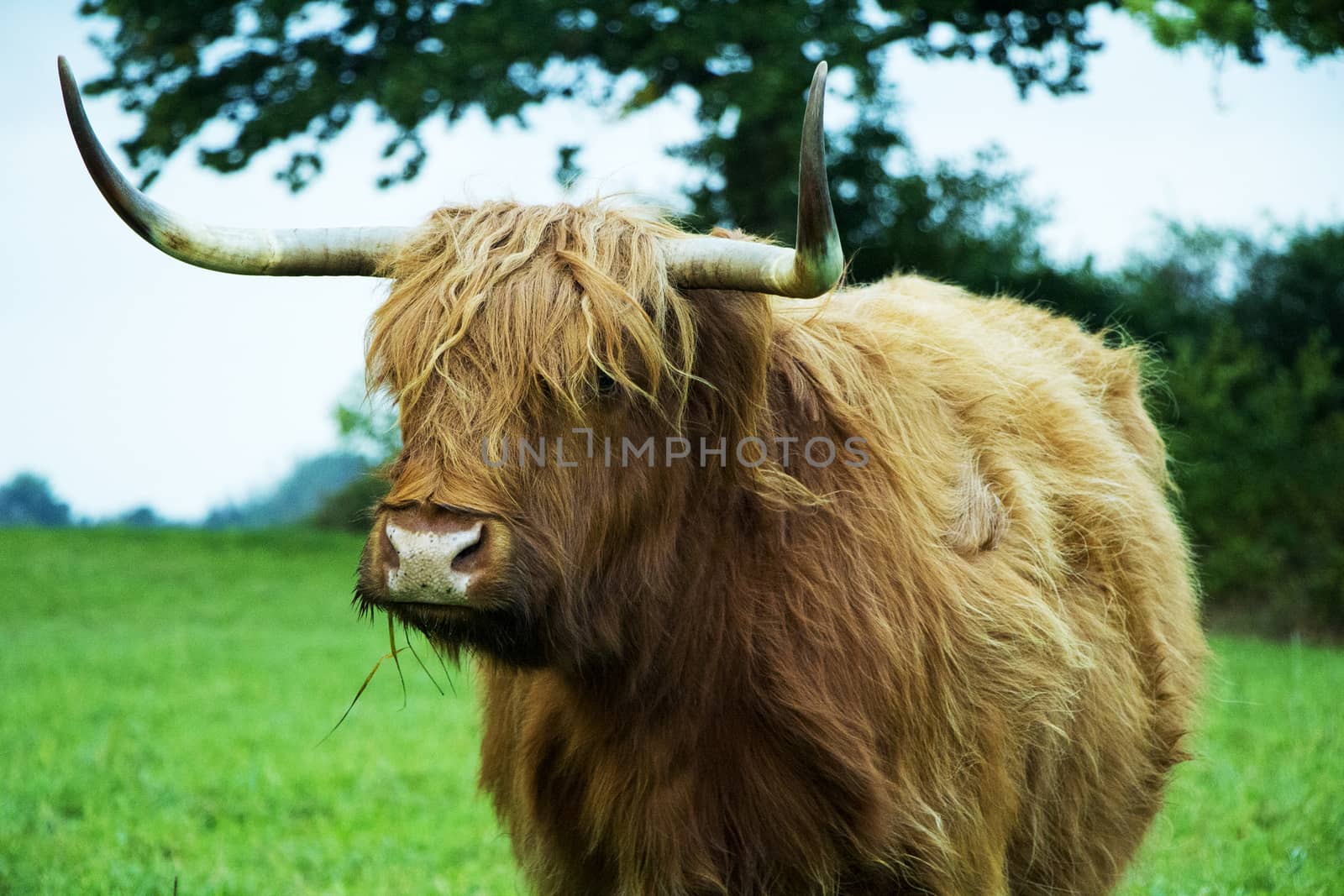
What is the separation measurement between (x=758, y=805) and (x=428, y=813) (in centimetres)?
394

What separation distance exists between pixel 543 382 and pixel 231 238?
0.92 meters

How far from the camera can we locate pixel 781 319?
3.38m

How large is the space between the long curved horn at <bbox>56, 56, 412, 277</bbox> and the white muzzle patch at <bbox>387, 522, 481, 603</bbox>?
3.21ft

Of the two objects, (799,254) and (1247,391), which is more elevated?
(799,254)

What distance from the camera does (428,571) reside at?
2.52 m

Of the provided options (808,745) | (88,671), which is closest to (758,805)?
(808,745)

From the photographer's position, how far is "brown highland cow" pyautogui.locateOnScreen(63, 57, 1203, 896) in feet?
9.00

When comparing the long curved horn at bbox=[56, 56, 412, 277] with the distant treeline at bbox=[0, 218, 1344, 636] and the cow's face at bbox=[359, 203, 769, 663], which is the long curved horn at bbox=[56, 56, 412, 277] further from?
the distant treeline at bbox=[0, 218, 1344, 636]

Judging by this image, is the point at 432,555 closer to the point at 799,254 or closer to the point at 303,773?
the point at 799,254

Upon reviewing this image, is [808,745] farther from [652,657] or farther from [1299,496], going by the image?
[1299,496]

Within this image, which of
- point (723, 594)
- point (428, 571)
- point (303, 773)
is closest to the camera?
point (428, 571)

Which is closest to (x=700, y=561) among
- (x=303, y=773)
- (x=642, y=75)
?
(x=303, y=773)

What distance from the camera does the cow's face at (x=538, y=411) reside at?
261 centimetres

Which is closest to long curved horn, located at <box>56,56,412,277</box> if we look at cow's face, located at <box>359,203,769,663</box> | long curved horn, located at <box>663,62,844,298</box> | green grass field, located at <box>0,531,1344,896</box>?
cow's face, located at <box>359,203,769,663</box>
